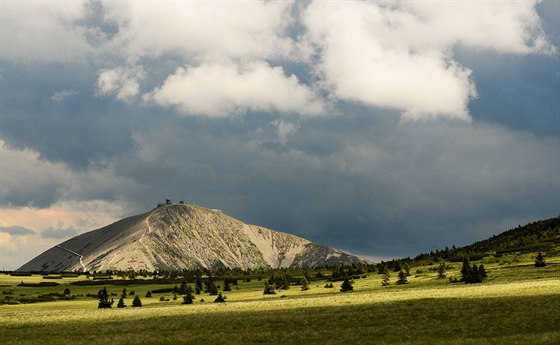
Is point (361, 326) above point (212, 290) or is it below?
below

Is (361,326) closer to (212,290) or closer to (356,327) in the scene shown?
(356,327)

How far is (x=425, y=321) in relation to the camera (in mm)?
52906

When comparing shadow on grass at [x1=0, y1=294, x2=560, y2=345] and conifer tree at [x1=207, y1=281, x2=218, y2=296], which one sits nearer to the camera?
shadow on grass at [x1=0, y1=294, x2=560, y2=345]

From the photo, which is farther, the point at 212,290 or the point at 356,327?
the point at 212,290

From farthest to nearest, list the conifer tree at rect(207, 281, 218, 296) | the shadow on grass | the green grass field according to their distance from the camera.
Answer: the conifer tree at rect(207, 281, 218, 296), the green grass field, the shadow on grass

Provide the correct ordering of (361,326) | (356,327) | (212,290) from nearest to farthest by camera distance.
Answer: (356,327) < (361,326) < (212,290)

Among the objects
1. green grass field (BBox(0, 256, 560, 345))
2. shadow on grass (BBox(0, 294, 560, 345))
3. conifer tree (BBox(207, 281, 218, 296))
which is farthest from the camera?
conifer tree (BBox(207, 281, 218, 296))

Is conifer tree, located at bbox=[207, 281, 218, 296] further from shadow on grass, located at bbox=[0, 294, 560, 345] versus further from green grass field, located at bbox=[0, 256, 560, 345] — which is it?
shadow on grass, located at bbox=[0, 294, 560, 345]

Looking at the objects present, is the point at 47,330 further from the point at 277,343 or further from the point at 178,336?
the point at 277,343

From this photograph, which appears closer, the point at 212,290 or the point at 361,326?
the point at 361,326

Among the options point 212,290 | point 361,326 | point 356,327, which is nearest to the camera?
point 356,327

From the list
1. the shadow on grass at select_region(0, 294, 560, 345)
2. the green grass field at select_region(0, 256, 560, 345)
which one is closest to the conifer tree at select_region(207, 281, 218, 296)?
the green grass field at select_region(0, 256, 560, 345)

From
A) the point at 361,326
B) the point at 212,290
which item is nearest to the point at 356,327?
the point at 361,326

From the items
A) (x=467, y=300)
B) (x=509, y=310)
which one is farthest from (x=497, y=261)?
(x=509, y=310)
